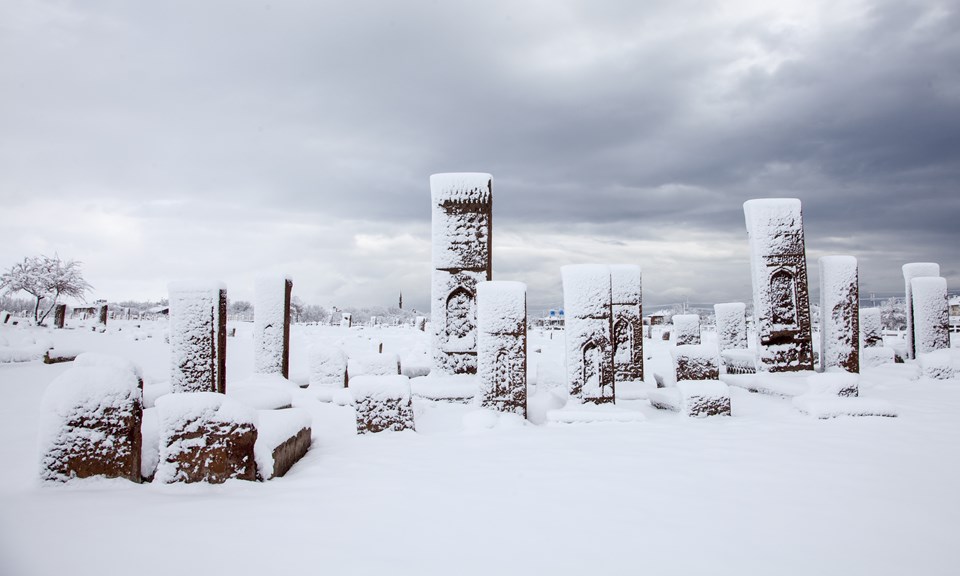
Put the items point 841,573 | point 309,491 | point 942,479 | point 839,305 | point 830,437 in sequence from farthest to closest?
point 839,305 < point 830,437 < point 942,479 < point 309,491 < point 841,573

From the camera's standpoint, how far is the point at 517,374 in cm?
682

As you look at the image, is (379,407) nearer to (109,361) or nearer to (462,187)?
(109,361)

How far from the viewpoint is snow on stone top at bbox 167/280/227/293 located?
720 cm

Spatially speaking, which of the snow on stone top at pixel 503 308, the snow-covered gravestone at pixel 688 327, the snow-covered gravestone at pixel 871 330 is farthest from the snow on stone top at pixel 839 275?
the snow on stone top at pixel 503 308

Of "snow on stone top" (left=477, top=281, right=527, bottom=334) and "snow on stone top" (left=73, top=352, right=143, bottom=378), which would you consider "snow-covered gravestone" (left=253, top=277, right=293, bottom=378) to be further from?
"snow on stone top" (left=477, top=281, right=527, bottom=334)

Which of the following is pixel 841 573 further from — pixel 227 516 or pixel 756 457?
pixel 227 516

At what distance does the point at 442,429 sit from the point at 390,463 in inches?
71.3

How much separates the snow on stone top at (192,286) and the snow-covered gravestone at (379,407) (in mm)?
2925

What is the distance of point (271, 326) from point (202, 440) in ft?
20.3

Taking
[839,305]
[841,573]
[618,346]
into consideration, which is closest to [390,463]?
[841,573]

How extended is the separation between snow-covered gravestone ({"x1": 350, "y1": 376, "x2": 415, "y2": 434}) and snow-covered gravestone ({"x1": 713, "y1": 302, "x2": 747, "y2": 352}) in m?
8.84

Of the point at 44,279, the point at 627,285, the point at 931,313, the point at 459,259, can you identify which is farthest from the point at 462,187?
the point at 44,279

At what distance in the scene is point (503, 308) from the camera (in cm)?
683

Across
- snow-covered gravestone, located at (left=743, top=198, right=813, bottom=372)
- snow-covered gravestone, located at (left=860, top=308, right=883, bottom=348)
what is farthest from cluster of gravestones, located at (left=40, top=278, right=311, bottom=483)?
snow-covered gravestone, located at (left=860, top=308, right=883, bottom=348)
